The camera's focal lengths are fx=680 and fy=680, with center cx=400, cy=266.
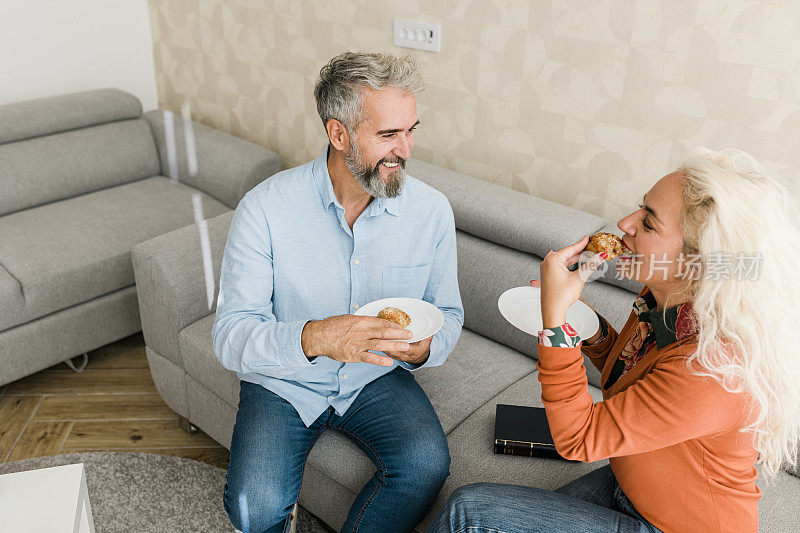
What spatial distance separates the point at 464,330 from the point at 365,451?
67cm

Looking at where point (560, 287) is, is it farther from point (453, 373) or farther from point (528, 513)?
point (453, 373)

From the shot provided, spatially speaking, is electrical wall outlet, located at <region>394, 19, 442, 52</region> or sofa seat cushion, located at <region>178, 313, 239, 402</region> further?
electrical wall outlet, located at <region>394, 19, 442, 52</region>

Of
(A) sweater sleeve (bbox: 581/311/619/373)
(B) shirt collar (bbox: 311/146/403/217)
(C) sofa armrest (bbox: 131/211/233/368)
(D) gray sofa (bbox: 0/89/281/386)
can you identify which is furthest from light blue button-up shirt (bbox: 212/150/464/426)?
(D) gray sofa (bbox: 0/89/281/386)

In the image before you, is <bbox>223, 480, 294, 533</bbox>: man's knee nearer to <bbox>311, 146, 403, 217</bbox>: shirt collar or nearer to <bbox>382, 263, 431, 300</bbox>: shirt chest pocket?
<bbox>382, 263, 431, 300</bbox>: shirt chest pocket

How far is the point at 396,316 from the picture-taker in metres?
1.40

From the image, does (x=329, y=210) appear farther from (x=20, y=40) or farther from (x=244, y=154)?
(x=20, y=40)

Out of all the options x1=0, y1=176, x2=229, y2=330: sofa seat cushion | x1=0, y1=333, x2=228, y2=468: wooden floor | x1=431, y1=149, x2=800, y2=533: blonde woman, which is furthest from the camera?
x1=0, y1=176, x2=229, y2=330: sofa seat cushion

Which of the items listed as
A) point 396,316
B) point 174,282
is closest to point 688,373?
point 396,316

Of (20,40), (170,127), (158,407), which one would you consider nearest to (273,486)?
(158,407)

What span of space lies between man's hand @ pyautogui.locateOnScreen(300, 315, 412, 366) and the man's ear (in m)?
0.42

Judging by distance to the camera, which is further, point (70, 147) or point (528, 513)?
point (70, 147)

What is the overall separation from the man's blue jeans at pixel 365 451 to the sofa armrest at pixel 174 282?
1.75 ft

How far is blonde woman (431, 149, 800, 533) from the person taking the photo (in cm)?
106

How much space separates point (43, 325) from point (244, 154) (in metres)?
1.06
